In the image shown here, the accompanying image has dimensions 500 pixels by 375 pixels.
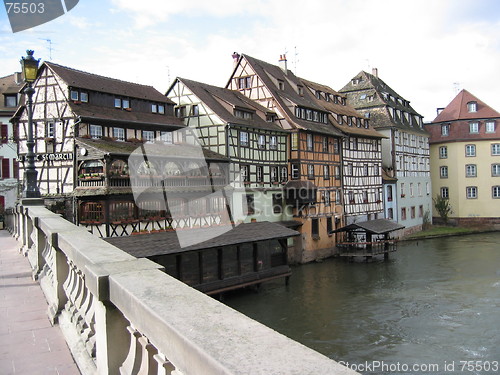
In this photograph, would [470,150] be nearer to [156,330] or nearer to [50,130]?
[50,130]

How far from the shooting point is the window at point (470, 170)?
49250mm

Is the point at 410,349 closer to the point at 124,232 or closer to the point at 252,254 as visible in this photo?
the point at 252,254

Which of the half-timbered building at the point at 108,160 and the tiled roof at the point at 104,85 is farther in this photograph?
the tiled roof at the point at 104,85

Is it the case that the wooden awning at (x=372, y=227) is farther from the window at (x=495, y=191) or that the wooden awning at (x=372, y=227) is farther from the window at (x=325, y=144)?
the window at (x=495, y=191)

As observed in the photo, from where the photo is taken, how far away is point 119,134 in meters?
25.4

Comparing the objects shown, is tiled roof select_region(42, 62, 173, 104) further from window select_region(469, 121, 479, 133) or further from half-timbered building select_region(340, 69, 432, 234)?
window select_region(469, 121, 479, 133)

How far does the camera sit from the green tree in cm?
4938

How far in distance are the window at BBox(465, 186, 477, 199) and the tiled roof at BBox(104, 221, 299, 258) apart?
101 ft

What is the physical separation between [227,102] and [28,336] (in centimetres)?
2649

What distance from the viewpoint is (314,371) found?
1.49 meters

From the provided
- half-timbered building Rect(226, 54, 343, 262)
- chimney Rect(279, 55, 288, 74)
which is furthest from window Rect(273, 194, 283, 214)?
chimney Rect(279, 55, 288, 74)

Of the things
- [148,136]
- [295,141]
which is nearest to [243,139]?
[295,141]

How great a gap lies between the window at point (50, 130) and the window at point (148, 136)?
4656 millimetres

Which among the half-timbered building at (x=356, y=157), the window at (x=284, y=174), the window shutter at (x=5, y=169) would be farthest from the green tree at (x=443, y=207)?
the window shutter at (x=5, y=169)
